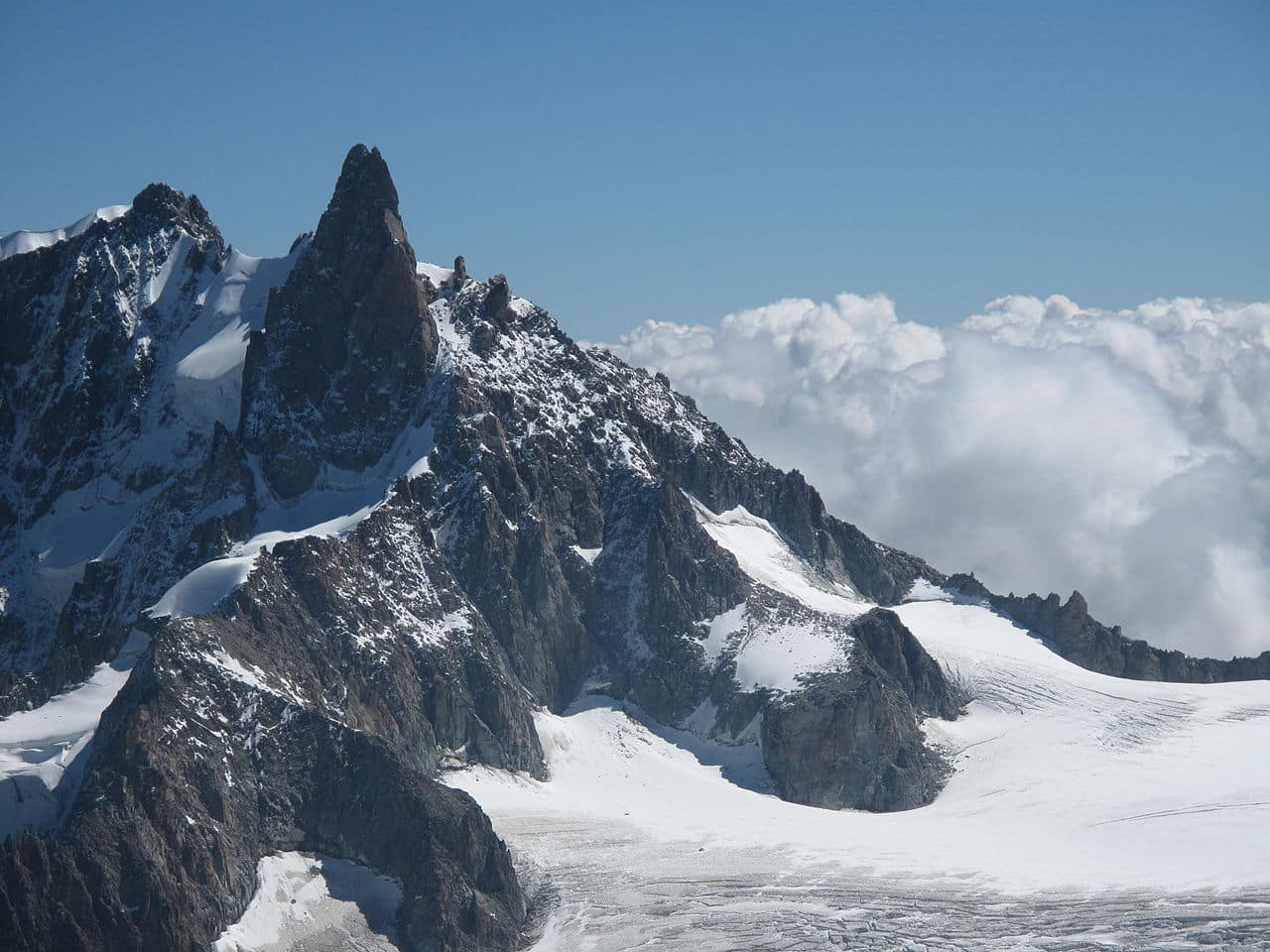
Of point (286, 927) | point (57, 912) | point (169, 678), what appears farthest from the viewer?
point (169, 678)

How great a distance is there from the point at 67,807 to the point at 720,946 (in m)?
60.6

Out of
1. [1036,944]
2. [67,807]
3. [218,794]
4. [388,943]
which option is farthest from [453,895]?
[1036,944]

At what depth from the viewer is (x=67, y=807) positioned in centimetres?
18862

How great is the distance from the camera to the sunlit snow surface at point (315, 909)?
183 m

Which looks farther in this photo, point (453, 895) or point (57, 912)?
point (453, 895)

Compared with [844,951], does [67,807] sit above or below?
above

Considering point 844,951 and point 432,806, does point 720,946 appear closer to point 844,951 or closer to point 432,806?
point 844,951

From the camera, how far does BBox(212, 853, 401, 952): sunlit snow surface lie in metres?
183

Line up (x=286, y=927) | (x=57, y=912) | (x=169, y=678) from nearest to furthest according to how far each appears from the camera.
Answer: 1. (x=57, y=912)
2. (x=286, y=927)
3. (x=169, y=678)

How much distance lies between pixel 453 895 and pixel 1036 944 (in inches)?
2111

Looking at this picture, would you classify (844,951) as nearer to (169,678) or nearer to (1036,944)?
(1036,944)

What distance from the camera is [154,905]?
17425 cm

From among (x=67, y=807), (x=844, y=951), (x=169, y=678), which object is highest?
(x=169, y=678)

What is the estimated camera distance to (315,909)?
18875 cm
